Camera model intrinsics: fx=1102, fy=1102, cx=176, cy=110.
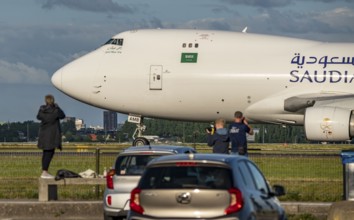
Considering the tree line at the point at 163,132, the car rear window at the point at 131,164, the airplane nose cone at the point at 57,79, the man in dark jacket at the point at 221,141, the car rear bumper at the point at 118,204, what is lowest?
the tree line at the point at 163,132

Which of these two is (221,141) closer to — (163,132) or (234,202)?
(234,202)

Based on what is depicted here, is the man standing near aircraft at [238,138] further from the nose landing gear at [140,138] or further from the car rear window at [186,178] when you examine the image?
the nose landing gear at [140,138]

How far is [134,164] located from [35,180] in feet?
43.0

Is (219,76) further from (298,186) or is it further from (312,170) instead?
(298,186)

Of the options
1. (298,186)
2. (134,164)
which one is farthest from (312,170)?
(134,164)

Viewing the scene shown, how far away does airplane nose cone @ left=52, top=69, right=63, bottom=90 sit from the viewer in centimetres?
4374

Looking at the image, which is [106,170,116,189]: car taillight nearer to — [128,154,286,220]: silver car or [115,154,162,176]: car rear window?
[115,154,162,176]: car rear window

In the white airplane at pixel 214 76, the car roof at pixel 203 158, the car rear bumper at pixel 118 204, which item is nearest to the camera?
the car roof at pixel 203 158

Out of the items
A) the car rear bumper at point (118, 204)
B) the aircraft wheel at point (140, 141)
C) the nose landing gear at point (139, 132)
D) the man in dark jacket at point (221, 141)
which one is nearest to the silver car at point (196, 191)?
the car rear bumper at point (118, 204)

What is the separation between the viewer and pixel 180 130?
12269cm

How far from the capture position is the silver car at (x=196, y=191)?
15.1 meters

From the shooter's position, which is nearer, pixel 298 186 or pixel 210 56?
pixel 298 186

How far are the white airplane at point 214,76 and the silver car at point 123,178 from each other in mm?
20524

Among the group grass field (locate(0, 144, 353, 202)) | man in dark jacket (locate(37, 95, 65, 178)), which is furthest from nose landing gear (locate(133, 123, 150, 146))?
man in dark jacket (locate(37, 95, 65, 178))
